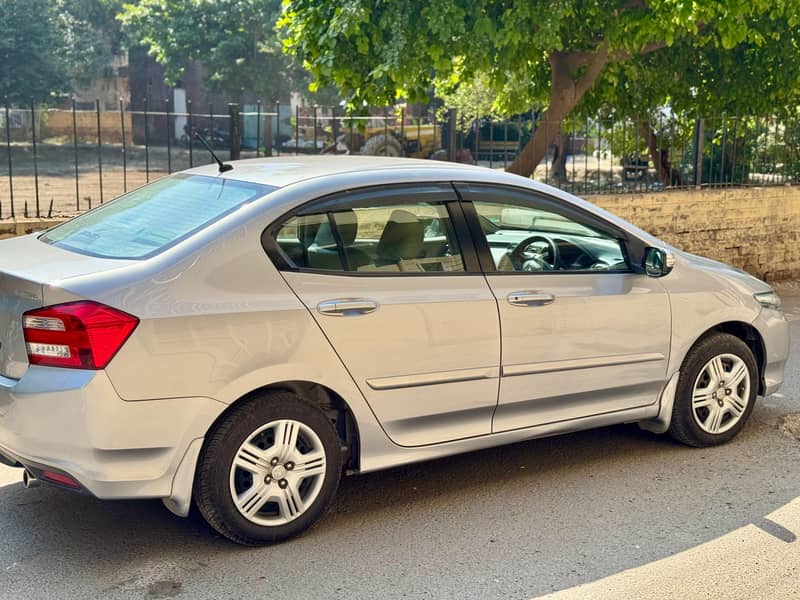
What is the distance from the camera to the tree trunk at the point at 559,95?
11711mm

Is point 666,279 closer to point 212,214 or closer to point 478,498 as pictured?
point 478,498

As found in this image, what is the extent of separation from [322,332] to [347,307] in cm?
16

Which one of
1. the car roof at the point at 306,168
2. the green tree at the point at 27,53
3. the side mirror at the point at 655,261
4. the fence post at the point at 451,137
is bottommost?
the side mirror at the point at 655,261

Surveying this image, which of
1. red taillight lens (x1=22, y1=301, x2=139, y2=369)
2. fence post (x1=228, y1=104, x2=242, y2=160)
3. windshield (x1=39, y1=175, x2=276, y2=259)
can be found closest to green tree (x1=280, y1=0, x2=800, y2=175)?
fence post (x1=228, y1=104, x2=242, y2=160)

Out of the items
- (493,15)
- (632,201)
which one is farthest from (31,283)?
(632,201)

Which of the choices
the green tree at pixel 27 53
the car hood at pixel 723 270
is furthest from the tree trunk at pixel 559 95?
the green tree at pixel 27 53

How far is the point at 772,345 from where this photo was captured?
18.9 feet

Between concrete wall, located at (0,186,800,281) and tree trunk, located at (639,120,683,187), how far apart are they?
1.17 meters

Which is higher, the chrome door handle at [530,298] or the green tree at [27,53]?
the green tree at [27,53]

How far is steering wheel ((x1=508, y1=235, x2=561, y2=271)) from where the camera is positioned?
4906 mm

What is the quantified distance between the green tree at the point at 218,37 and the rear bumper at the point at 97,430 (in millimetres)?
35925

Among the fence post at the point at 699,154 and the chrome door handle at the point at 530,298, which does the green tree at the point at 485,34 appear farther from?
the chrome door handle at the point at 530,298

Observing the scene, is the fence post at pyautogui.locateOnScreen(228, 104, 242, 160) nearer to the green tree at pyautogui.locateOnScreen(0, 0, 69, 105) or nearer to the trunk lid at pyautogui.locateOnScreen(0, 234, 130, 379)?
the trunk lid at pyautogui.locateOnScreen(0, 234, 130, 379)

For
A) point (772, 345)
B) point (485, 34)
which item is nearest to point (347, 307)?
point (772, 345)
